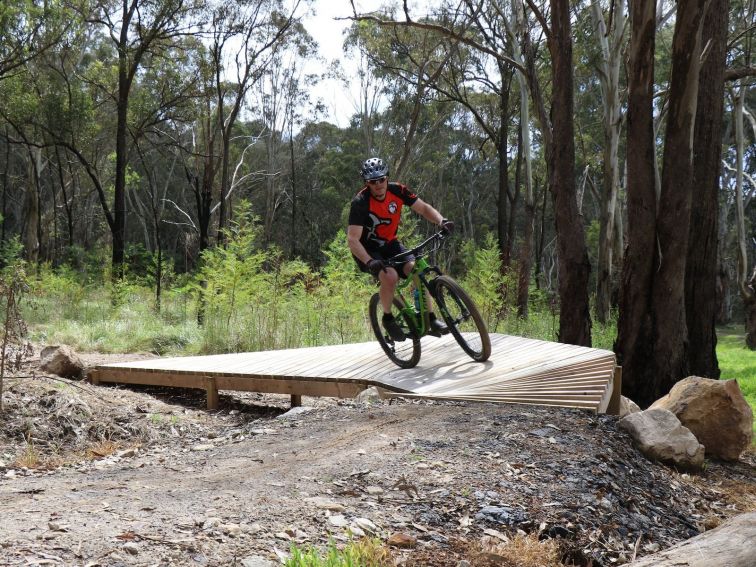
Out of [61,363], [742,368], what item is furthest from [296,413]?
[742,368]

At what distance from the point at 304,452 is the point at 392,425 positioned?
685 mm

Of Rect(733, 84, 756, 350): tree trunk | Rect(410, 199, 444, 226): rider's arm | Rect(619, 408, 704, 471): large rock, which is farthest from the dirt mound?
Rect(733, 84, 756, 350): tree trunk

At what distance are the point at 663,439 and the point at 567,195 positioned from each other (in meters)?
4.69

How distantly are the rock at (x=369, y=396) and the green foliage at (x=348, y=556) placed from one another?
2983 millimetres

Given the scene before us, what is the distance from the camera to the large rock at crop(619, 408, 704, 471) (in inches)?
222

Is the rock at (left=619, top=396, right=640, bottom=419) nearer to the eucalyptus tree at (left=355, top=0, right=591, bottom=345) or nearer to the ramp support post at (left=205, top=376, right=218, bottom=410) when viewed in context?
the eucalyptus tree at (left=355, top=0, right=591, bottom=345)

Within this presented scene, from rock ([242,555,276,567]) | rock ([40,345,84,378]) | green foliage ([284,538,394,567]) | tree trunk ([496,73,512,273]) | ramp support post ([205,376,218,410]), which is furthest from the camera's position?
tree trunk ([496,73,512,273])

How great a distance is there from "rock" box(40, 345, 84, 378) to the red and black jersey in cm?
409

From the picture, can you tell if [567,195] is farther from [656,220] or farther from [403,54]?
[403,54]

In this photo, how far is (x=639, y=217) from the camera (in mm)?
8438

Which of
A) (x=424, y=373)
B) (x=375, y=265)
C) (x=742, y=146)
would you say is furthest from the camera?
(x=742, y=146)

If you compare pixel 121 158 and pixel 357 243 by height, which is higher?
pixel 121 158

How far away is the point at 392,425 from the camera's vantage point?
198 inches

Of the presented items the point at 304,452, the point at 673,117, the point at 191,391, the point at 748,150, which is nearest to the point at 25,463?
the point at 304,452
